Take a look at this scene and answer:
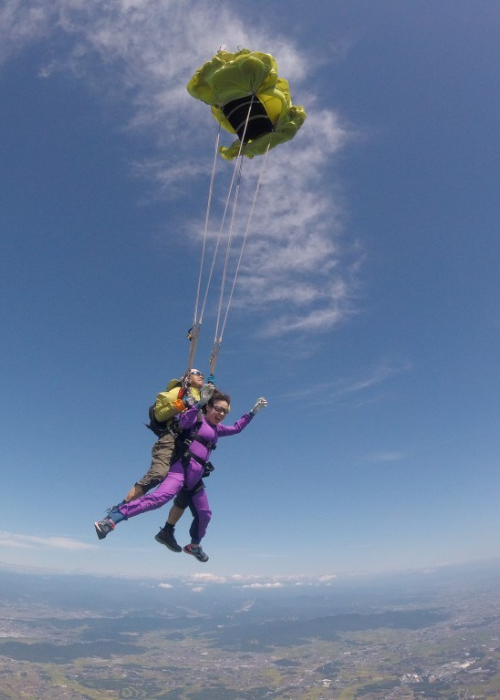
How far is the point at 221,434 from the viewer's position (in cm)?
914

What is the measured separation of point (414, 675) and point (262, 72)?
199570mm

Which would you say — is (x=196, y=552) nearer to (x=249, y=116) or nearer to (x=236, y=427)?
(x=236, y=427)

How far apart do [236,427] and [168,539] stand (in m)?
2.90

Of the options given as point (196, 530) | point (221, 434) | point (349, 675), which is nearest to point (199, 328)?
point (221, 434)

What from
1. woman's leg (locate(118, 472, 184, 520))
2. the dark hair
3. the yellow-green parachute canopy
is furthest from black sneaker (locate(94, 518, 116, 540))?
the yellow-green parachute canopy

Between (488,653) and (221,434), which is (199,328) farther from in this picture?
(488,653)

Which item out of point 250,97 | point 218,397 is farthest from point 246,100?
point 218,397

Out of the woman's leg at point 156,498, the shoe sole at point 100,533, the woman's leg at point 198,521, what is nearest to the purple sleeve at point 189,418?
the woman's leg at point 156,498

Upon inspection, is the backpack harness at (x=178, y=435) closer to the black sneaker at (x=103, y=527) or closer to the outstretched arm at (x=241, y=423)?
the outstretched arm at (x=241, y=423)

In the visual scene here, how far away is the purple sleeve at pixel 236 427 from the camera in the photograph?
912 cm

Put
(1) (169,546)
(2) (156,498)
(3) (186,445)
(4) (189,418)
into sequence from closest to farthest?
(2) (156,498) < (4) (189,418) < (3) (186,445) < (1) (169,546)

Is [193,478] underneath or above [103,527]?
above

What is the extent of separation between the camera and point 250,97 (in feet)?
28.1

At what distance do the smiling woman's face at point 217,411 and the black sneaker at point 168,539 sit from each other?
106 inches
